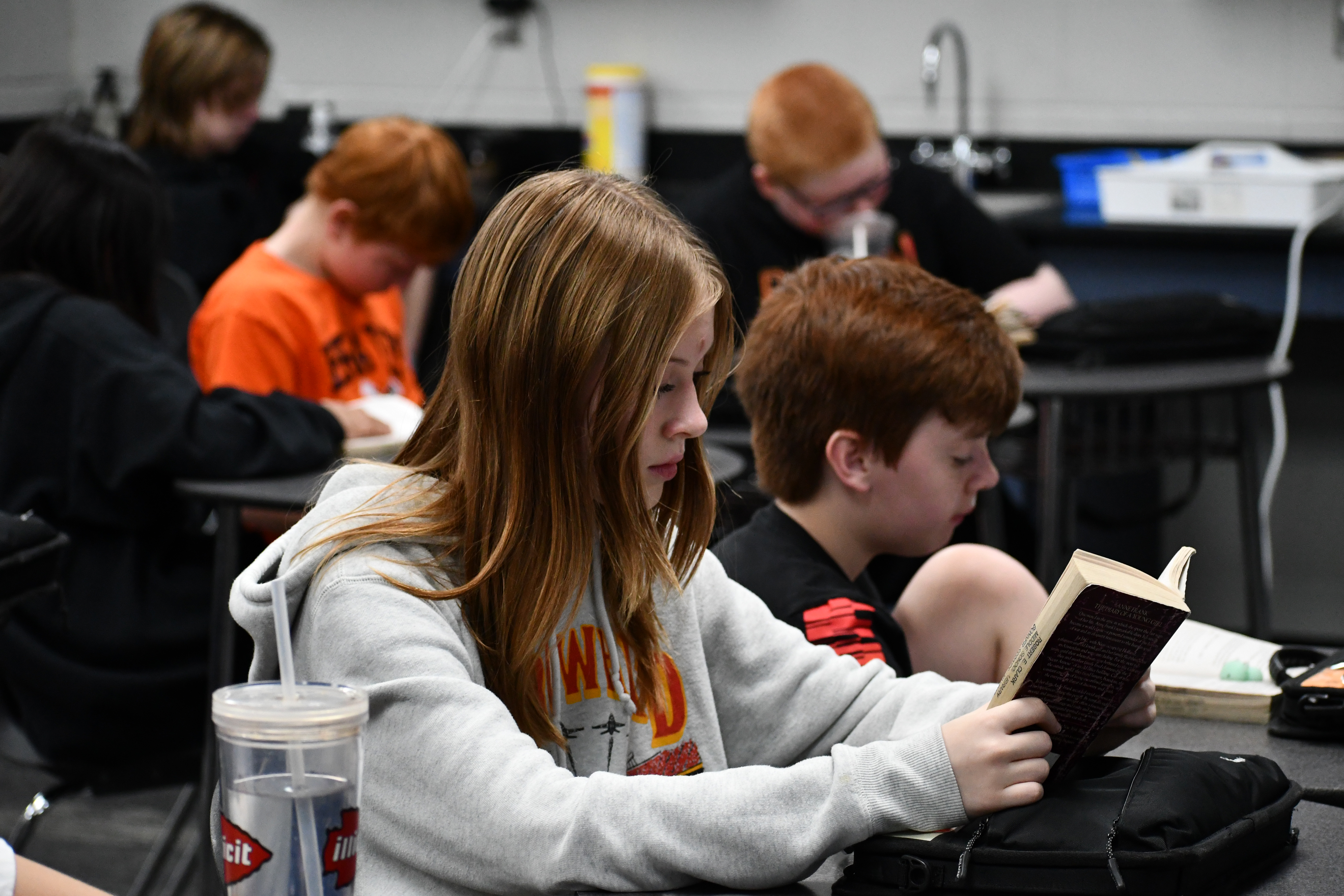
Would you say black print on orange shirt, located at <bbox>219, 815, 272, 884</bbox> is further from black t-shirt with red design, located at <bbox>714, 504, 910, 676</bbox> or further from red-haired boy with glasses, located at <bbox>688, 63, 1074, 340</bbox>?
red-haired boy with glasses, located at <bbox>688, 63, 1074, 340</bbox>

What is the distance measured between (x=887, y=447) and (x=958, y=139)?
2989 mm

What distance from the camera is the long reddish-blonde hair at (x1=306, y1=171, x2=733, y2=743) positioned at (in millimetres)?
979

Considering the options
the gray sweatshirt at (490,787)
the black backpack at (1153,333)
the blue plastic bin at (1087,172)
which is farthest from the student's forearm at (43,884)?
the blue plastic bin at (1087,172)

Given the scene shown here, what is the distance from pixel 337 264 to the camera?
8.49 ft

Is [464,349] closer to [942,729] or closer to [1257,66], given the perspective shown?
[942,729]

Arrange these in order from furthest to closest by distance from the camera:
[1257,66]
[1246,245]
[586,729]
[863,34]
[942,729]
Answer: [863,34], [1257,66], [1246,245], [586,729], [942,729]

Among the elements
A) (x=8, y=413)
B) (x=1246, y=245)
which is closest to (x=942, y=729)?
(x=8, y=413)

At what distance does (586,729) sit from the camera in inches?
41.8

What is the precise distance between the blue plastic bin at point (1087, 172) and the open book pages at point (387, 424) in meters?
2.21

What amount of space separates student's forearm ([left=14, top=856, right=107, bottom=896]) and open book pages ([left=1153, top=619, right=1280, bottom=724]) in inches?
33.8

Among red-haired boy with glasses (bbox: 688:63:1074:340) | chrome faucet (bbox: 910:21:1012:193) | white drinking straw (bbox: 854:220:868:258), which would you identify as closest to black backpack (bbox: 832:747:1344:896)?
red-haired boy with glasses (bbox: 688:63:1074:340)

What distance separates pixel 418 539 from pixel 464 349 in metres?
0.13

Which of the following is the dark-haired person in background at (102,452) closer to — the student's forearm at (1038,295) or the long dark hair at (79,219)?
the long dark hair at (79,219)

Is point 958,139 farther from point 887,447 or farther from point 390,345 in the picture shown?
point 887,447
